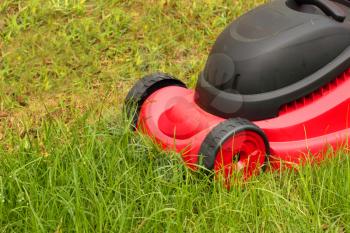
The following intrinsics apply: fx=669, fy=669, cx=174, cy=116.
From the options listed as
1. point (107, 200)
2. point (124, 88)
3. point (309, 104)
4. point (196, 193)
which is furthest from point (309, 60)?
point (124, 88)

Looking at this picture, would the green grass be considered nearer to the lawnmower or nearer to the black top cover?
the lawnmower

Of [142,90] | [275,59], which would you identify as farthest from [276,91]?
[142,90]

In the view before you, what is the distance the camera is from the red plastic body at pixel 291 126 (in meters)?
2.58

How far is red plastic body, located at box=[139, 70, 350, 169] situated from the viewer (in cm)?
258

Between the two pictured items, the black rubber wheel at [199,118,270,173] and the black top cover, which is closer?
the black rubber wheel at [199,118,270,173]

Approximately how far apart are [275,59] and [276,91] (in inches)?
5.0

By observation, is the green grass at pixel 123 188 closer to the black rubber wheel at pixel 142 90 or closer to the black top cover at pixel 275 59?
the black rubber wheel at pixel 142 90

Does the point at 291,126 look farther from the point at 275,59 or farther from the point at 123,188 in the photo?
the point at 123,188

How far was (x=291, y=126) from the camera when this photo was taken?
2596 mm

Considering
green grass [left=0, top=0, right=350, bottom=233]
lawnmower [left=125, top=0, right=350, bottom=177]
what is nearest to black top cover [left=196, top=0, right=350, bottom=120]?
lawnmower [left=125, top=0, right=350, bottom=177]

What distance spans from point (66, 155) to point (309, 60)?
Answer: 1000mm

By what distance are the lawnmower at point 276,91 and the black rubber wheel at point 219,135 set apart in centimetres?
1

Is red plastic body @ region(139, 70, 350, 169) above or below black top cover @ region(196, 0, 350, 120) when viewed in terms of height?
below

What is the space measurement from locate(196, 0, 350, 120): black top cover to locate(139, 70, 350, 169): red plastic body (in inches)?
2.0
